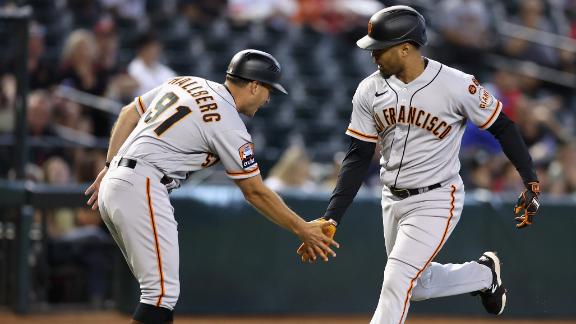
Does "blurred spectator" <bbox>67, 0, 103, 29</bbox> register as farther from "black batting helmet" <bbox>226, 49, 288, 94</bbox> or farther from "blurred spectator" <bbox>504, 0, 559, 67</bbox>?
"black batting helmet" <bbox>226, 49, 288, 94</bbox>

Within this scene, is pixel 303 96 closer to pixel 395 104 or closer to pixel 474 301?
pixel 474 301

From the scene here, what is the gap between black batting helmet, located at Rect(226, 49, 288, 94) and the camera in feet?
17.7

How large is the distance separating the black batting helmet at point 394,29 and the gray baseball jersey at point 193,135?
0.85m

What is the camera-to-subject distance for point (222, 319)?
9141 millimetres

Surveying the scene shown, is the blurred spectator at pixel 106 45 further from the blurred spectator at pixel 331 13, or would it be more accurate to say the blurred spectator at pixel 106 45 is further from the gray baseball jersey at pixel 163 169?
the gray baseball jersey at pixel 163 169

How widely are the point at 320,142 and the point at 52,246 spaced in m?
4.56

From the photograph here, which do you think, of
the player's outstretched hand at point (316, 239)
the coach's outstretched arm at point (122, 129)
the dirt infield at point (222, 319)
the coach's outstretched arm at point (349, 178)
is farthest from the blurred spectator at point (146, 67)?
the player's outstretched hand at point (316, 239)

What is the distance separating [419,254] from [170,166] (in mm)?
1400

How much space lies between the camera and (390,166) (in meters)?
5.75

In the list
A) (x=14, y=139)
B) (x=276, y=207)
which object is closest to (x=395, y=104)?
(x=276, y=207)

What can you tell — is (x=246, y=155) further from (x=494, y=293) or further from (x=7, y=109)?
(x=7, y=109)

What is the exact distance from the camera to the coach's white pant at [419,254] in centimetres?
547

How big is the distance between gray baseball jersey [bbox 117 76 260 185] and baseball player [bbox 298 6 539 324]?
2.31 ft

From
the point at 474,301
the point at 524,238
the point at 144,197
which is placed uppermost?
the point at 144,197
